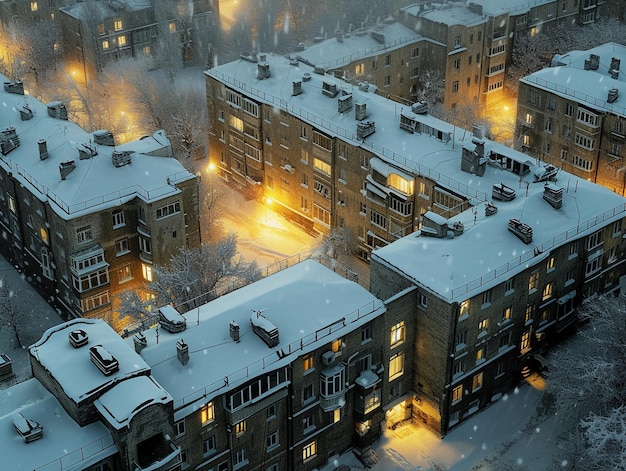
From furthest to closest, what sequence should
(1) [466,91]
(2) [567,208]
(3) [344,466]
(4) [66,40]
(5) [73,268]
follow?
(4) [66,40], (1) [466,91], (5) [73,268], (2) [567,208], (3) [344,466]

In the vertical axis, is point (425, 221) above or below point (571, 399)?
above

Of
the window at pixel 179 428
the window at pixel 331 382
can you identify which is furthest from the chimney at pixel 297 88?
the window at pixel 179 428

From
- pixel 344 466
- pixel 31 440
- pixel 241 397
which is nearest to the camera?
pixel 31 440

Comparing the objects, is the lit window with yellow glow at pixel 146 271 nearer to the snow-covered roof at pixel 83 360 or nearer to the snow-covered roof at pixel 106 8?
the snow-covered roof at pixel 83 360

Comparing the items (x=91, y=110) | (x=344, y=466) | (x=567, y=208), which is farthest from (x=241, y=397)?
(x=91, y=110)

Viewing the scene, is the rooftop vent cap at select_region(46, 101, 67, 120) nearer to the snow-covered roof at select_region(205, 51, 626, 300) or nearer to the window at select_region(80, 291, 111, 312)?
the snow-covered roof at select_region(205, 51, 626, 300)

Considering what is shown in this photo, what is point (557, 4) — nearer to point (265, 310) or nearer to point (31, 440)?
point (265, 310)

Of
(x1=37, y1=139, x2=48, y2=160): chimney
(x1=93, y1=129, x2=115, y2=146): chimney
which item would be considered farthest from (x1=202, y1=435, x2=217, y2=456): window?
(x1=37, y1=139, x2=48, y2=160): chimney

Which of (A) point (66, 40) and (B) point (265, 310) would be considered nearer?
(B) point (265, 310)
